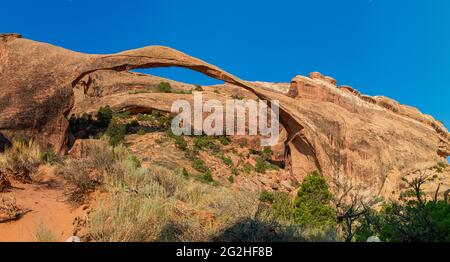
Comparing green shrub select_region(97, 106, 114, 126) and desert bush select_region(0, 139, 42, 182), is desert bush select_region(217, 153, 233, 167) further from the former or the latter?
desert bush select_region(0, 139, 42, 182)

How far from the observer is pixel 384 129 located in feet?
62.5

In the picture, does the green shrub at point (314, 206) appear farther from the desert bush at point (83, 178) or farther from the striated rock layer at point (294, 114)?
the striated rock layer at point (294, 114)

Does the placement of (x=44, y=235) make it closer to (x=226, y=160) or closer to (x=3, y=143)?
(x=3, y=143)

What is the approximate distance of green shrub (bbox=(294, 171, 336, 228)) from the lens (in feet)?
29.1

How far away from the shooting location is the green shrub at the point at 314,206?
8.86 metres

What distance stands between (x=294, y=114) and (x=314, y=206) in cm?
782

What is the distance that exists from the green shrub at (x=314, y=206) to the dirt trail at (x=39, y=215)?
4.58 m

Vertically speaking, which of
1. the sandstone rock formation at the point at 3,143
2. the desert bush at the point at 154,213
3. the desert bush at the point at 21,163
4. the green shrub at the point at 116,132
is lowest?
the desert bush at the point at 154,213

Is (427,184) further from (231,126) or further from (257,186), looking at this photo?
(231,126)

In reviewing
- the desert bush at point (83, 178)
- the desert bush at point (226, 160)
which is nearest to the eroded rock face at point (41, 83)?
the desert bush at point (83, 178)

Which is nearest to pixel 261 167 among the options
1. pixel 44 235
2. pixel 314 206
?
pixel 314 206

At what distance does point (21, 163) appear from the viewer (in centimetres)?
884

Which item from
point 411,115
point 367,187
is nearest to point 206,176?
point 367,187
